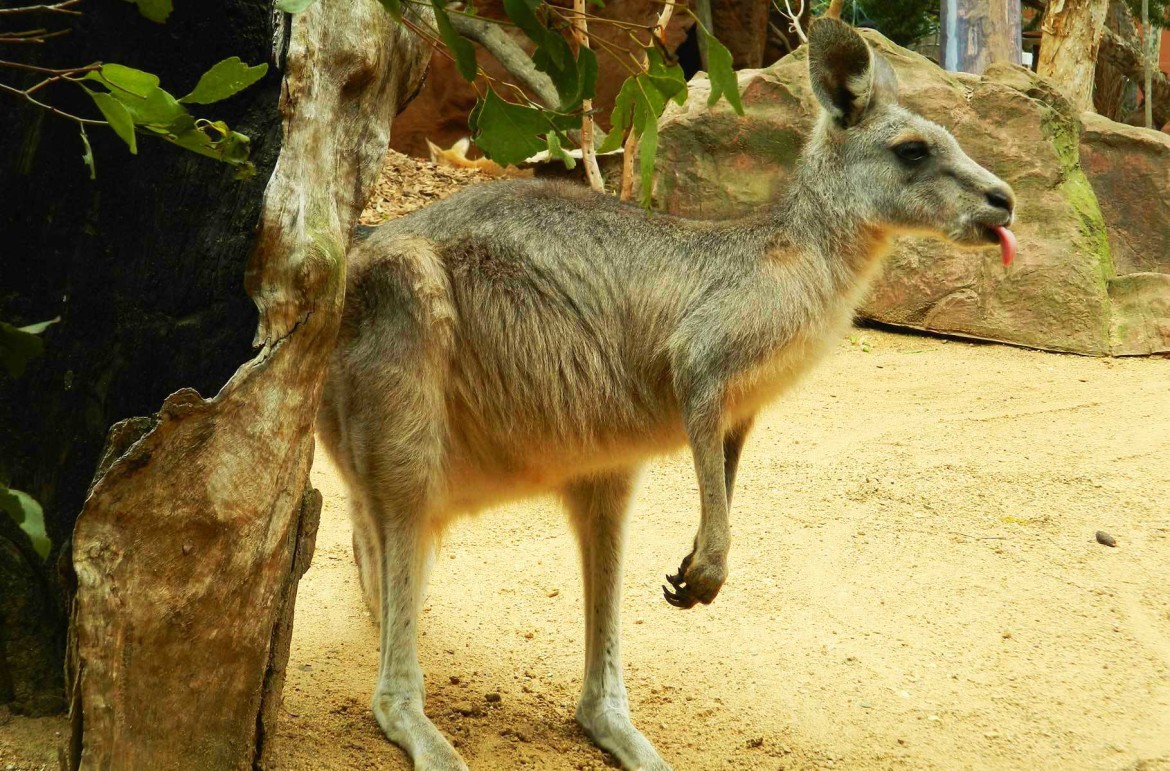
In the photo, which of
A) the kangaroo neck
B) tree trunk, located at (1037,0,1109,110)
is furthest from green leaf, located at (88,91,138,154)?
tree trunk, located at (1037,0,1109,110)

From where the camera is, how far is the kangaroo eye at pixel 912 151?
4297 millimetres

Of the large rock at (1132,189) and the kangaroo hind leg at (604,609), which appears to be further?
the large rock at (1132,189)

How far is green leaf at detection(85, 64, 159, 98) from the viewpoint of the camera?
1.83m

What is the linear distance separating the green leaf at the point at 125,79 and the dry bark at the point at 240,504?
0.90 m

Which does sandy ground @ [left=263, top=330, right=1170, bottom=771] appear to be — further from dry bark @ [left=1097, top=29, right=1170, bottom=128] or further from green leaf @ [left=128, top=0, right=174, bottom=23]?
dry bark @ [left=1097, top=29, right=1170, bottom=128]

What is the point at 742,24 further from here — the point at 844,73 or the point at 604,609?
the point at 604,609

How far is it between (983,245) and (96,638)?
10.5 feet

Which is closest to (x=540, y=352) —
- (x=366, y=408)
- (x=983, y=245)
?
(x=366, y=408)

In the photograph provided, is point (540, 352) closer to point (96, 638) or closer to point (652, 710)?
point (652, 710)

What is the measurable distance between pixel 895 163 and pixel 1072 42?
8.95m

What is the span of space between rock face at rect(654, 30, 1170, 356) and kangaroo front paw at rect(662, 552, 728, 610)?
213 inches

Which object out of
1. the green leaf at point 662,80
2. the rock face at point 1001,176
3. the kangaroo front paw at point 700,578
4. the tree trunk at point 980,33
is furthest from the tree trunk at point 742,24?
the green leaf at point 662,80

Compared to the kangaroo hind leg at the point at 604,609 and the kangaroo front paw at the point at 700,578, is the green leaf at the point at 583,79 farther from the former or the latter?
the kangaroo hind leg at the point at 604,609

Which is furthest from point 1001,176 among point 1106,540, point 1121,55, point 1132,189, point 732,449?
point 1121,55
